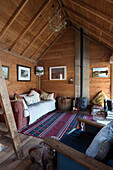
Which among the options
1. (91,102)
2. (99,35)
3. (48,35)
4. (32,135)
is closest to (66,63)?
(48,35)

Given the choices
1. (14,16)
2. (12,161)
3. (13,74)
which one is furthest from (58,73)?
(12,161)

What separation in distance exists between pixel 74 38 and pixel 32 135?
15.0ft

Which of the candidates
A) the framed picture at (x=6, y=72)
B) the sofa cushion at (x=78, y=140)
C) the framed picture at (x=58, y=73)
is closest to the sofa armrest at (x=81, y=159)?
the sofa cushion at (x=78, y=140)

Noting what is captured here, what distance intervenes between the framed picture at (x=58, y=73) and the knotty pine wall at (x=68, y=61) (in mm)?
204

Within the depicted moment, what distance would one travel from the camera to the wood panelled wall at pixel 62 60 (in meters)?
4.84

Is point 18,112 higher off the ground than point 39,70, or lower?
lower

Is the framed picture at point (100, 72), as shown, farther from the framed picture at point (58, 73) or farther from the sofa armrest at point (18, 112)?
the sofa armrest at point (18, 112)

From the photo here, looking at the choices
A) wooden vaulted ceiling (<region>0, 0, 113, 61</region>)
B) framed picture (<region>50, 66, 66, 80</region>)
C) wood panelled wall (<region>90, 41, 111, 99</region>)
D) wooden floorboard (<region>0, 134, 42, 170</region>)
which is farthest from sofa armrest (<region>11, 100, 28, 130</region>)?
wood panelled wall (<region>90, 41, 111, 99</region>)

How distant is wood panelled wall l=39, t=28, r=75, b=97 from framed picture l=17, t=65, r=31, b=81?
99 centimetres

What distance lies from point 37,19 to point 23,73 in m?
2.27

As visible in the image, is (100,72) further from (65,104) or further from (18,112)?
(18,112)

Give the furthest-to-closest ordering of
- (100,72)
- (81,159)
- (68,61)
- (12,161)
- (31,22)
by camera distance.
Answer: (68,61) < (100,72) < (31,22) < (12,161) < (81,159)

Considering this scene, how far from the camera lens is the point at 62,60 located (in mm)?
5023

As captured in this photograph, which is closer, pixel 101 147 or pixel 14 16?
pixel 101 147
